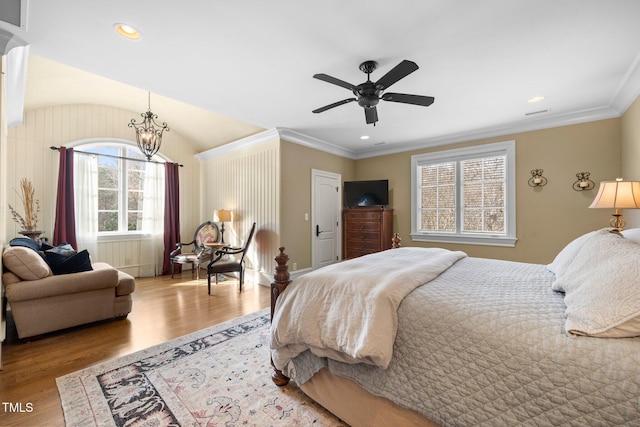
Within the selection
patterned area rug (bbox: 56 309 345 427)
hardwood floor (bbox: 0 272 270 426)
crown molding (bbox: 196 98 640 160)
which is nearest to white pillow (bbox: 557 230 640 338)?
patterned area rug (bbox: 56 309 345 427)

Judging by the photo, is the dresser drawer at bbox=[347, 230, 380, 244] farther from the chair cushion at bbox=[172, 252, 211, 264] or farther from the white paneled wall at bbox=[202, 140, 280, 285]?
the chair cushion at bbox=[172, 252, 211, 264]

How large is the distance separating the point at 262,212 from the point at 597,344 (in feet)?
14.1

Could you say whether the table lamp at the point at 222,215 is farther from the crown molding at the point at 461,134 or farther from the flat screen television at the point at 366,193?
the flat screen television at the point at 366,193

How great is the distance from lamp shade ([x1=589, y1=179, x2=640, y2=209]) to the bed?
84cm

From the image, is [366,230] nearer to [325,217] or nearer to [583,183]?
[325,217]

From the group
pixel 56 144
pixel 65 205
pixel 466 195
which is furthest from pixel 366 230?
pixel 56 144

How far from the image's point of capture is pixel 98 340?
2535mm

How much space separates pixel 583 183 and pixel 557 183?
267 millimetres

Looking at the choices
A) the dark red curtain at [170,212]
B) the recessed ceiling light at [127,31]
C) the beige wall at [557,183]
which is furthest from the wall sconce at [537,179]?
the dark red curtain at [170,212]

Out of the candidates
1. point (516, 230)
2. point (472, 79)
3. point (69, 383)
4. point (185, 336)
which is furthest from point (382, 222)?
point (69, 383)

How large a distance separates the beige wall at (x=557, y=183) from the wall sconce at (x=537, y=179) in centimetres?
5

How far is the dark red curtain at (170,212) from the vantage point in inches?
211

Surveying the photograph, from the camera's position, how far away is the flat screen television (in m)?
5.30

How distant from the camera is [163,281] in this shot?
15.7 ft
